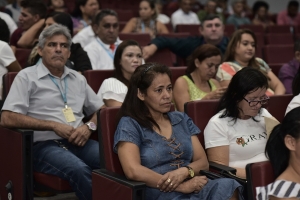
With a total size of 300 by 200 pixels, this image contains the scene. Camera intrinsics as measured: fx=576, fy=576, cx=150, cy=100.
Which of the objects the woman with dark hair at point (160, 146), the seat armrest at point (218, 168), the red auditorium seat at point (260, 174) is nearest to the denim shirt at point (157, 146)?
the woman with dark hair at point (160, 146)

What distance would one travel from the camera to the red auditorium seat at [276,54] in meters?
5.31

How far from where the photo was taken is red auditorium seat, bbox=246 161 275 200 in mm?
1991

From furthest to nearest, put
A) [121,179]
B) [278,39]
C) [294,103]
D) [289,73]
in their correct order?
[278,39]
[289,73]
[294,103]
[121,179]

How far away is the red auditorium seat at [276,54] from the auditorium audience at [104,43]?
1.48m

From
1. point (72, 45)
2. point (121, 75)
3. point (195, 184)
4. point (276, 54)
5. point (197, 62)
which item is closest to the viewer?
point (195, 184)

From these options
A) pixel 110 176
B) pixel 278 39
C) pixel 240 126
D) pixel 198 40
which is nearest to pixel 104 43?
pixel 198 40

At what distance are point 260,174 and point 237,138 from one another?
0.81 meters

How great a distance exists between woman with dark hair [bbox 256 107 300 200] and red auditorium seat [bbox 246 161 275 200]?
0.06 ft

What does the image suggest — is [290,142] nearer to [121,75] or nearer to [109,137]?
[109,137]

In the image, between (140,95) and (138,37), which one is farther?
(138,37)

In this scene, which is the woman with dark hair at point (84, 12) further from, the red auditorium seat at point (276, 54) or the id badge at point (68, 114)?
the id badge at point (68, 114)

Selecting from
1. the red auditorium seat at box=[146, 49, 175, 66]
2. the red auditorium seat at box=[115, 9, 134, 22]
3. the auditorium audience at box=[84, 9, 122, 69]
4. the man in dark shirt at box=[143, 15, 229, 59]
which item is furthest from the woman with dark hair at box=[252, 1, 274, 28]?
the auditorium audience at box=[84, 9, 122, 69]

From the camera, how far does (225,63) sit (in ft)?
13.3

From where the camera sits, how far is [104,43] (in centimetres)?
459
